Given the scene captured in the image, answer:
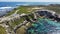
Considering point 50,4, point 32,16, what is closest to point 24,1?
point 32,16

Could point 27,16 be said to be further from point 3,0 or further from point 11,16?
point 3,0

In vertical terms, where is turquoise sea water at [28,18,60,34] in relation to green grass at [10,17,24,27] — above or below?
below

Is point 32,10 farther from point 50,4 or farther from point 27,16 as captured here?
point 50,4

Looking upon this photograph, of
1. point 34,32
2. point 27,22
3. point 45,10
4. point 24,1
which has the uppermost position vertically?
point 24,1

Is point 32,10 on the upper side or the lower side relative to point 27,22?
upper

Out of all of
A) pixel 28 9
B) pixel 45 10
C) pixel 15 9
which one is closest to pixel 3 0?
pixel 15 9

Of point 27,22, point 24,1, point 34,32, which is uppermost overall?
point 24,1

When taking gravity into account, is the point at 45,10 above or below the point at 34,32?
above

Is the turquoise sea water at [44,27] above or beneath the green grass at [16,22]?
beneath
